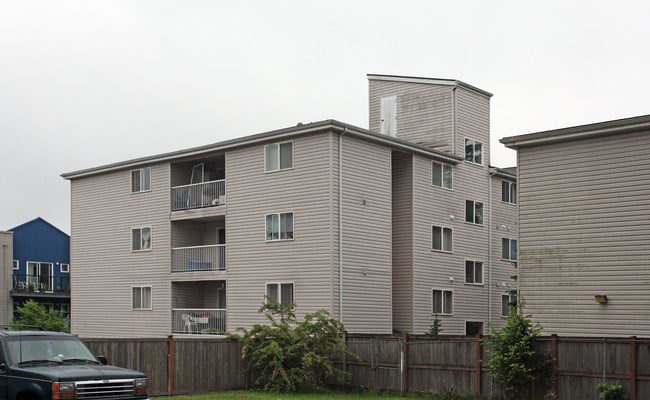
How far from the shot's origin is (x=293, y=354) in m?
→ 24.9

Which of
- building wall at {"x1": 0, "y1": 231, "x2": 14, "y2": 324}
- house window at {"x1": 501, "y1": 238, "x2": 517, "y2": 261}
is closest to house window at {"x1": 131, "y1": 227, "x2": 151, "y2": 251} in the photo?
house window at {"x1": 501, "y1": 238, "x2": 517, "y2": 261}

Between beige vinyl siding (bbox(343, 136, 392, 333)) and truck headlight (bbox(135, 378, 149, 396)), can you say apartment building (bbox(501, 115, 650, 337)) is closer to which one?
beige vinyl siding (bbox(343, 136, 392, 333))

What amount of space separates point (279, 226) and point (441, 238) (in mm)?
7731

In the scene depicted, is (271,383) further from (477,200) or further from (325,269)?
(477,200)

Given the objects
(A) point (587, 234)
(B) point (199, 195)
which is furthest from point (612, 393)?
(B) point (199, 195)

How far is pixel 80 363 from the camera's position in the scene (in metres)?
15.6

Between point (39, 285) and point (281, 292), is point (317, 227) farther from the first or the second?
point (39, 285)

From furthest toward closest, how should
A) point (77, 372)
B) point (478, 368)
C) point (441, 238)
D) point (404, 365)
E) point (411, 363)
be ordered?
point (441, 238) < point (404, 365) < point (411, 363) < point (478, 368) < point (77, 372)

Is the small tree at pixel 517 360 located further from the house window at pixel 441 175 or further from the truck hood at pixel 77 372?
the house window at pixel 441 175

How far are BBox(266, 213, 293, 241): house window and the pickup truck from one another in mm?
17369

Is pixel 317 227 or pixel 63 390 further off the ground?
pixel 317 227

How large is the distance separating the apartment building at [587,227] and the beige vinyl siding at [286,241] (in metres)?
8.49

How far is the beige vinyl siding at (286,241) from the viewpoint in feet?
105

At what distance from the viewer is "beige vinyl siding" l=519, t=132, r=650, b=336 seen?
23.6m
